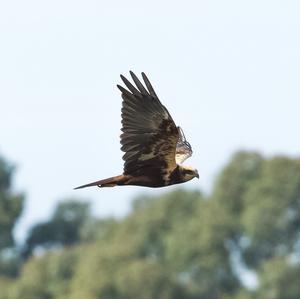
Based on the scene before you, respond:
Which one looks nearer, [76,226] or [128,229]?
[128,229]

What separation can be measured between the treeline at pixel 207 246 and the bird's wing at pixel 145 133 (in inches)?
1850

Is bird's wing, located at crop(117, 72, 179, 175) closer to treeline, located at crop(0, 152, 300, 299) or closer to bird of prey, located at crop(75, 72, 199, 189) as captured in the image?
bird of prey, located at crop(75, 72, 199, 189)

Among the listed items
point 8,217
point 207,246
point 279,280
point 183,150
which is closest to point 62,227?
point 8,217

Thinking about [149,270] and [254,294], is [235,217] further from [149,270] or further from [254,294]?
[149,270]

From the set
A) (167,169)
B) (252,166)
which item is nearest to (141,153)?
(167,169)

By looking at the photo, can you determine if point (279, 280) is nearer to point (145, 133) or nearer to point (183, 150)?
point (183, 150)

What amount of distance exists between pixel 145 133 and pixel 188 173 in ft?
2.06

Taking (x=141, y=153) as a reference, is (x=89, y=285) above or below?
above

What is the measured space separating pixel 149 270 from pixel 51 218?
99.3 feet

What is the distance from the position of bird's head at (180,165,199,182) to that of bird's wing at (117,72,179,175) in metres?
0.19

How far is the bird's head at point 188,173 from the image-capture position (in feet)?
56.4

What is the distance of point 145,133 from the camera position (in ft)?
55.4

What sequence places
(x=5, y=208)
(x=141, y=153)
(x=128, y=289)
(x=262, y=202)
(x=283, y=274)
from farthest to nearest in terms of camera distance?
(x=5, y=208) < (x=262, y=202) < (x=283, y=274) < (x=128, y=289) < (x=141, y=153)

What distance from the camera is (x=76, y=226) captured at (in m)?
91.4
